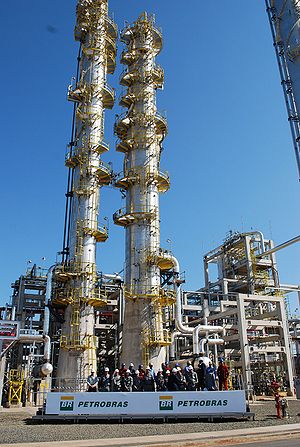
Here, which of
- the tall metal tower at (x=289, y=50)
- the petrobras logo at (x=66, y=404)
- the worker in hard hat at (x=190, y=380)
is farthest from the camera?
the tall metal tower at (x=289, y=50)

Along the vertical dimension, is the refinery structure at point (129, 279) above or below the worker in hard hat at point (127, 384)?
above

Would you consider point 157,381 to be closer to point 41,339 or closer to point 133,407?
point 133,407

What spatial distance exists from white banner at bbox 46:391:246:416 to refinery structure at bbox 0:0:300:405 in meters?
9.56

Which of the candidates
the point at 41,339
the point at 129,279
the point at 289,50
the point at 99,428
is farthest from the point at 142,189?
the point at 99,428

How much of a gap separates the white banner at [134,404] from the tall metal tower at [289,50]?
21.5m

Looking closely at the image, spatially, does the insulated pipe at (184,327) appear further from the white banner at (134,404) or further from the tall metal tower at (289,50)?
the white banner at (134,404)

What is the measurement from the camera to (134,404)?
17.5 metres

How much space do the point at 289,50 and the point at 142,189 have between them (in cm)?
1672

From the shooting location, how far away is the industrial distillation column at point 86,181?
33438 mm

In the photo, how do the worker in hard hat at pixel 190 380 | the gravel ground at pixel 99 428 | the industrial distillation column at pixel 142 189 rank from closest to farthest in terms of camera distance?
the gravel ground at pixel 99 428, the worker in hard hat at pixel 190 380, the industrial distillation column at pixel 142 189

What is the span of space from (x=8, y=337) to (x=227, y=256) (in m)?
32.2

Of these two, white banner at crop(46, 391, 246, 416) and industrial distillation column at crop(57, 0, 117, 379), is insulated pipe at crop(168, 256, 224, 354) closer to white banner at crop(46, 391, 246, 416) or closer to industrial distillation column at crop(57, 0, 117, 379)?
industrial distillation column at crop(57, 0, 117, 379)

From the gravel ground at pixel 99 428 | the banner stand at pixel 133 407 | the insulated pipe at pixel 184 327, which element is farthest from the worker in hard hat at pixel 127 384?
the insulated pipe at pixel 184 327

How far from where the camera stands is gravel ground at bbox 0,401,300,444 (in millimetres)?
13977
